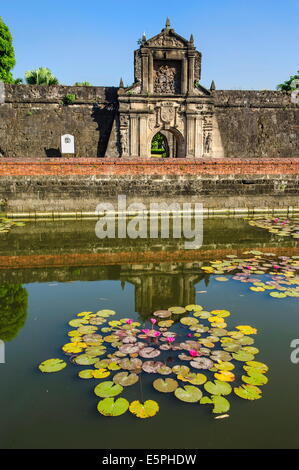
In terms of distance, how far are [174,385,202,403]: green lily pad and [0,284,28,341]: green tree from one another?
73.1 inches

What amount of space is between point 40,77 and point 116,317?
30.0 m

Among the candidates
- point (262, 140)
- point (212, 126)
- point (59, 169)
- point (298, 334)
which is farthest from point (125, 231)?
point (262, 140)

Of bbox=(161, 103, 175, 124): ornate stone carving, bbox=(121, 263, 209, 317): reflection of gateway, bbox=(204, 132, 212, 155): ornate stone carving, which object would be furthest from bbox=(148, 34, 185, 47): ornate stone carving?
bbox=(121, 263, 209, 317): reflection of gateway

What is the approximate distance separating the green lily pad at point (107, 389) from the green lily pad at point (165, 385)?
0.87ft

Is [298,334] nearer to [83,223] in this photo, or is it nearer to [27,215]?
[83,223]

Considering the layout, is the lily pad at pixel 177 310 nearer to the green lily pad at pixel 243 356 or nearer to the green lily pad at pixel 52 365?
the green lily pad at pixel 243 356

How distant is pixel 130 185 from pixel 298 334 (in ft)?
26.3

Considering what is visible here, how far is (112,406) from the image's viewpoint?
8.34 feet

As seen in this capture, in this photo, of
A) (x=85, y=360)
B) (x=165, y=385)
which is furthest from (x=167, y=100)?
(x=165, y=385)

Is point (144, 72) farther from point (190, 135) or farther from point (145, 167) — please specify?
point (145, 167)

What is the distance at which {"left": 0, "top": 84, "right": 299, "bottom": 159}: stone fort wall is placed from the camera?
1858 cm

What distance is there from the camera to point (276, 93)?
2008 centimetres

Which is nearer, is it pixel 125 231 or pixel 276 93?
pixel 125 231

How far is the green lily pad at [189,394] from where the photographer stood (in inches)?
103
